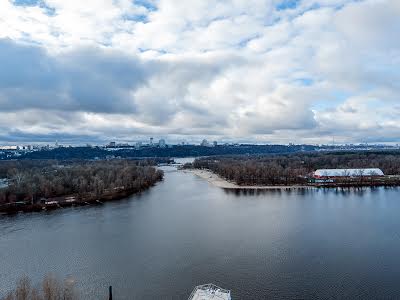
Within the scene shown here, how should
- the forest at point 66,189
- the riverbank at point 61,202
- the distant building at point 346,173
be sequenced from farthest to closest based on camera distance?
the distant building at point 346,173 → the forest at point 66,189 → the riverbank at point 61,202

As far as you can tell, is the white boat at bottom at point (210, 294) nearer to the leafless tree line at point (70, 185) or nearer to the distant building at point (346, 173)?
the leafless tree line at point (70, 185)

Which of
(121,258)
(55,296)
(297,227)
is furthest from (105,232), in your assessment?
(297,227)

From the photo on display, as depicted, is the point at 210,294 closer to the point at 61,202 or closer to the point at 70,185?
the point at 61,202

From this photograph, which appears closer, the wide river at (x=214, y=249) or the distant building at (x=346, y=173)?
the wide river at (x=214, y=249)

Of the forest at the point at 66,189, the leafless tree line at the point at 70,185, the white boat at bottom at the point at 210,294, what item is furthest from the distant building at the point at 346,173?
the white boat at bottom at the point at 210,294

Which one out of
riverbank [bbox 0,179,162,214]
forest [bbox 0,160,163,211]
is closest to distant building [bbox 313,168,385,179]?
forest [bbox 0,160,163,211]

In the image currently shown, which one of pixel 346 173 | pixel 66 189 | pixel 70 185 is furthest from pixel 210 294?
pixel 346 173

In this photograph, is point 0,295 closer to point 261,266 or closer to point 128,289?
point 128,289

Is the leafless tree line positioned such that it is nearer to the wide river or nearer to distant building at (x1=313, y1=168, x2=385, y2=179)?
the wide river

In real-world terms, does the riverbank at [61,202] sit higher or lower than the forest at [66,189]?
lower
